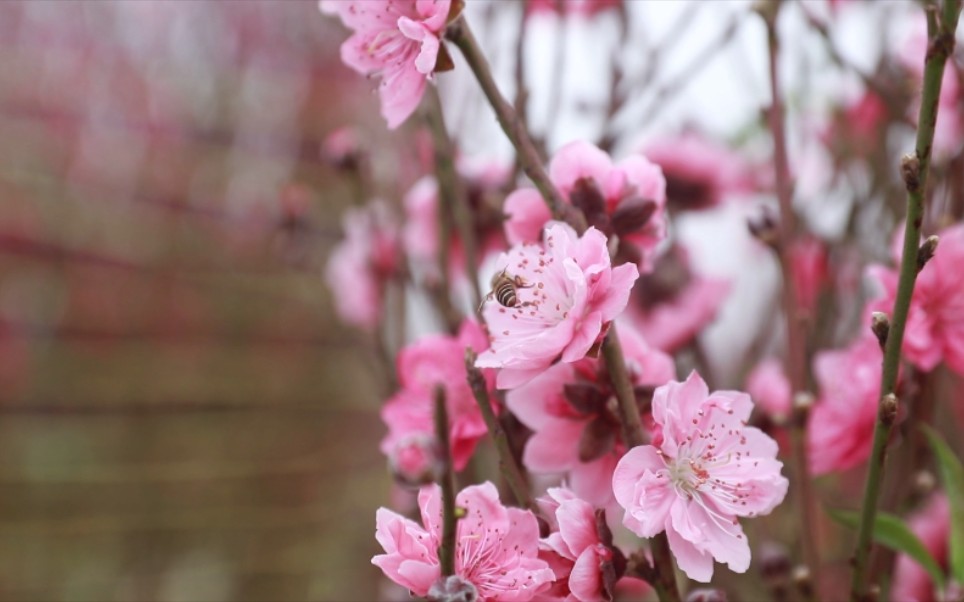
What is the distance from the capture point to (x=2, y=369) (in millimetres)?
1500

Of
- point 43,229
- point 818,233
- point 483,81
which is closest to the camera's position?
point 483,81

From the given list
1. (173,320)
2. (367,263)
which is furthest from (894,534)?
(173,320)

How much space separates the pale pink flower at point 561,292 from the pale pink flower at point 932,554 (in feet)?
1.20

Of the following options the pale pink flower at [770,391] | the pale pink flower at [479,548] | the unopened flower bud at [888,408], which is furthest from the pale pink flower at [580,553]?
the pale pink flower at [770,391]

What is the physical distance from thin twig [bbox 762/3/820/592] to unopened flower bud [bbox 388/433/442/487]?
0.25 metres

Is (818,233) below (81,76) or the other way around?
below

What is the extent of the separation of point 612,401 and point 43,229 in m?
1.52

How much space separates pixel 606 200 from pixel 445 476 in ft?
0.63

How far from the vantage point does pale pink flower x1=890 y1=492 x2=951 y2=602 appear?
58cm

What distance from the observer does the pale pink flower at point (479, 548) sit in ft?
1.05

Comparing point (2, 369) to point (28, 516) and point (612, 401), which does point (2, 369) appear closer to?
point (28, 516)

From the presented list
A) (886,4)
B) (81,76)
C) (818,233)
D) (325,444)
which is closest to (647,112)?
(818,233)

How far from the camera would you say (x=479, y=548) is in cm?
34

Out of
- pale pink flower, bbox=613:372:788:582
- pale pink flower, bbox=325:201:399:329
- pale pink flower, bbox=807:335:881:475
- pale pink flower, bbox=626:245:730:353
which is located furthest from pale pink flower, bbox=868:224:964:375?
pale pink flower, bbox=325:201:399:329
